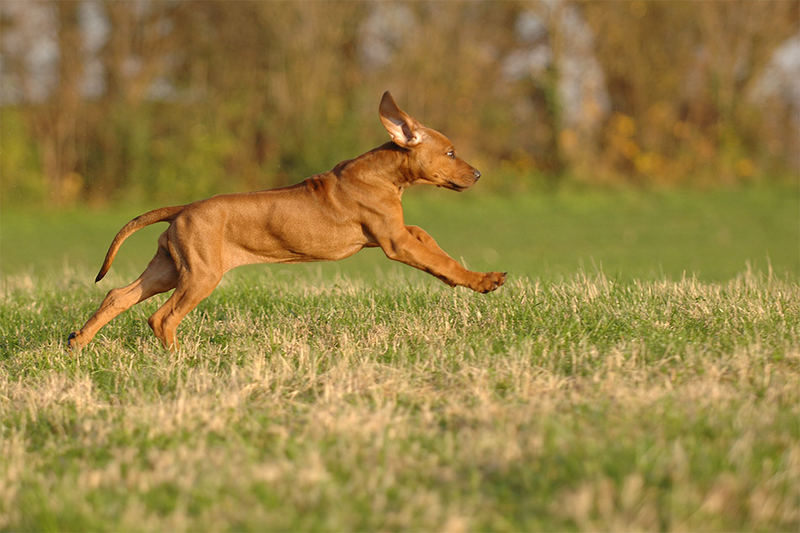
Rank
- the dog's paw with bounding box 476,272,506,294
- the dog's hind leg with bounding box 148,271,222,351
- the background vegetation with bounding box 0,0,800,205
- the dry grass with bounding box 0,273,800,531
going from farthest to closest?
1. the background vegetation with bounding box 0,0,800,205
2. the dog's hind leg with bounding box 148,271,222,351
3. the dog's paw with bounding box 476,272,506,294
4. the dry grass with bounding box 0,273,800,531

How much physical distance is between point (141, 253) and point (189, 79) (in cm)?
768

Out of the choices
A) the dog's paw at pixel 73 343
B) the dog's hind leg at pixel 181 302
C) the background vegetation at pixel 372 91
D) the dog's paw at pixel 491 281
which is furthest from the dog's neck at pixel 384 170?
the background vegetation at pixel 372 91

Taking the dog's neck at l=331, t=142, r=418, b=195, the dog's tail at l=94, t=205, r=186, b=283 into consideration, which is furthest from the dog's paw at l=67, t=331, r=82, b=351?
the dog's neck at l=331, t=142, r=418, b=195

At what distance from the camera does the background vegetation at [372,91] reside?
21.0m

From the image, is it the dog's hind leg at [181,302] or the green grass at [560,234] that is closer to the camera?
the dog's hind leg at [181,302]

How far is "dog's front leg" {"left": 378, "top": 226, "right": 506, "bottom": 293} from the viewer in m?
5.95

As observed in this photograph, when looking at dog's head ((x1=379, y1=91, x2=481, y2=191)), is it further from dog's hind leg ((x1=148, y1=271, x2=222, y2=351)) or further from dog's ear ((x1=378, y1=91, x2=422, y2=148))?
dog's hind leg ((x1=148, y1=271, x2=222, y2=351))

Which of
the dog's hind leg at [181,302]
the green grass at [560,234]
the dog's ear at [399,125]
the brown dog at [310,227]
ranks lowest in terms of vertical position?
the dog's hind leg at [181,302]

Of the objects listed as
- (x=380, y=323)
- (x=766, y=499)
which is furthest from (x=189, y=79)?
(x=766, y=499)

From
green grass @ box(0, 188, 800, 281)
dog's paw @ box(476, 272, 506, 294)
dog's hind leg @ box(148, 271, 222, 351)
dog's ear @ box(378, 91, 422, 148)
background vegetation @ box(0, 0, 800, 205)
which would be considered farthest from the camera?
background vegetation @ box(0, 0, 800, 205)

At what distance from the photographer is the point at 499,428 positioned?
4.22m

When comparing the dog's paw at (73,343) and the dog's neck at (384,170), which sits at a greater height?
the dog's neck at (384,170)

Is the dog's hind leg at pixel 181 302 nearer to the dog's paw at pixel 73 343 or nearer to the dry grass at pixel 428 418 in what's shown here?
the dry grass at pixel 428 418

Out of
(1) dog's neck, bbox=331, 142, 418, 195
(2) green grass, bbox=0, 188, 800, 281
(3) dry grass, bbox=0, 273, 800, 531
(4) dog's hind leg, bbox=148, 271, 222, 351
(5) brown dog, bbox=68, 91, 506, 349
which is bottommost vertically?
(3) dry grass, bbox=0, 273, 800, 531
